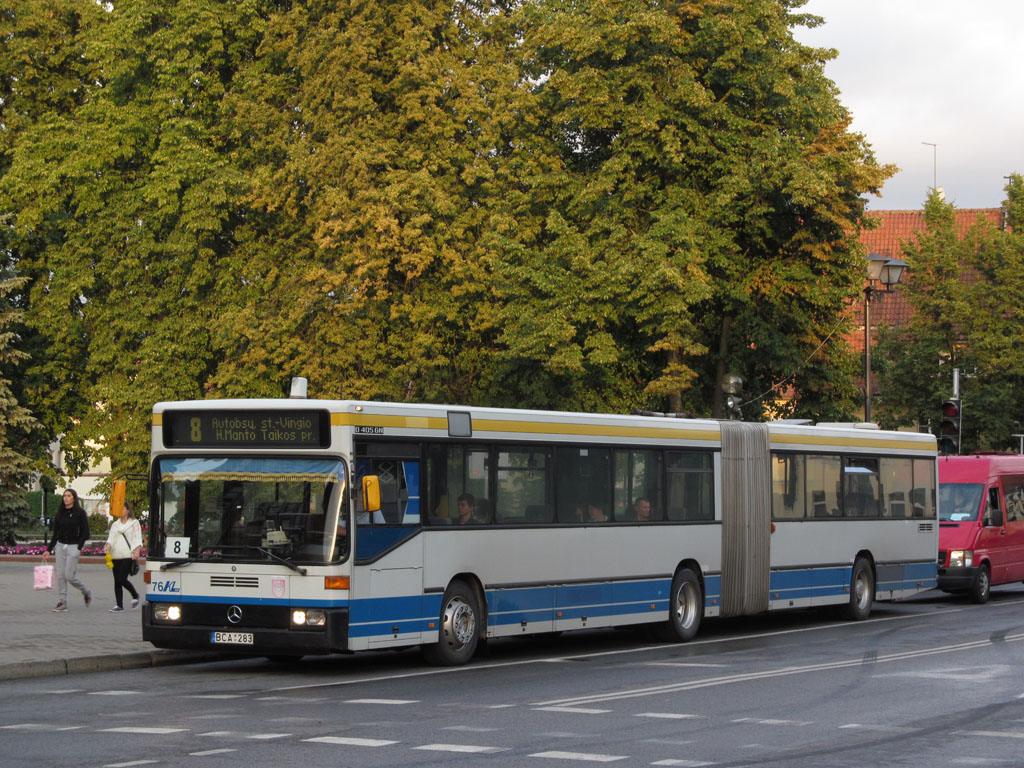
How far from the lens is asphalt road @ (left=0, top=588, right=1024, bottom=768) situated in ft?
35.3

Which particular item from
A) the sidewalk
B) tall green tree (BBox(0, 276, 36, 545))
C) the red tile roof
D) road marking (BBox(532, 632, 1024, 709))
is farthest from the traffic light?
the red tile roof

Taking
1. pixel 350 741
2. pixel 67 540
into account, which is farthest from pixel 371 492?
pixel 67 540

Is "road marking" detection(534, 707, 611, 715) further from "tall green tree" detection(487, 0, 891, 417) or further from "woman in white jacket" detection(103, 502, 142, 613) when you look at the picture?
"tall green tree" detection(487, 0, 891, 417)

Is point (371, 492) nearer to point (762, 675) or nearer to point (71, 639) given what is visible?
point (762, 675)

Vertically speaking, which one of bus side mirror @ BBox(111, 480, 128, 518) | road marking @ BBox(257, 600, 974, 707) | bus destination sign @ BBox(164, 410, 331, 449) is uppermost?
bus destination sign @ BBox(164, 410, 331, 449)

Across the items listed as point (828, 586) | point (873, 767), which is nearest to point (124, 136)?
point (828, 586)

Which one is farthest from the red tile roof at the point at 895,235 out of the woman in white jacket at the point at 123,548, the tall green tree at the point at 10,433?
the woman in white jacket at the point at 123,548

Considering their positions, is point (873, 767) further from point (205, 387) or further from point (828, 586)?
point (205, 387)

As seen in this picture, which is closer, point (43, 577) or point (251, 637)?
point (251, 637)

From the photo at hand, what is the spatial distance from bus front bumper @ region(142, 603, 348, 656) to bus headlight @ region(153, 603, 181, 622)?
0.15ft

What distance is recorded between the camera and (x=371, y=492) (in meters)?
15.8

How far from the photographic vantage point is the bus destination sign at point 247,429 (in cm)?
1609

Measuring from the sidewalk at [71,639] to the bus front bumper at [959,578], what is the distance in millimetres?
15041

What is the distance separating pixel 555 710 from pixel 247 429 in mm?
4934
